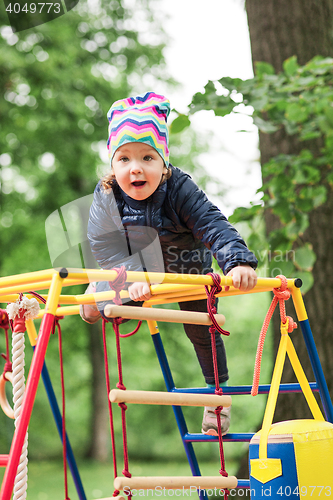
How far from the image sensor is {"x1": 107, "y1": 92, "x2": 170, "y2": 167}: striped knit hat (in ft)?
5.66

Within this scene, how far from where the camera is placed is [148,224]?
6.07 feet

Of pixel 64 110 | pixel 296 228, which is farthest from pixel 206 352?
pixel 64 110

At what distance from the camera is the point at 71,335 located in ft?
27.1

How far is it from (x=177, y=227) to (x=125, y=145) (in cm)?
35

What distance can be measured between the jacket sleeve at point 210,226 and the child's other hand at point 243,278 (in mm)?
29

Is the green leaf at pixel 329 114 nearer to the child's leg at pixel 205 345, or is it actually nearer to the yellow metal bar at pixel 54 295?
the child's leg at pixel 205 345

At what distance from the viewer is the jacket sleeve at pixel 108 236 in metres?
1.85

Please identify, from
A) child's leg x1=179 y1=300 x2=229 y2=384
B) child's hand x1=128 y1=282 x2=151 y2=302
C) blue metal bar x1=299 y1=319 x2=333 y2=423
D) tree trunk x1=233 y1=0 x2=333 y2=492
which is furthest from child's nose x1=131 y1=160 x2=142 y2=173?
tree trunk x1=233 y1=0 x2=333 y2=492

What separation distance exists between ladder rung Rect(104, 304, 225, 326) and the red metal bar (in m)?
0.21

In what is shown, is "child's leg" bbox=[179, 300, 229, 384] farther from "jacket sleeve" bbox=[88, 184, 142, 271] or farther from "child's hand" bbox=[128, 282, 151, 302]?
"child's hand" bbox=[128, 282, 151, 302]

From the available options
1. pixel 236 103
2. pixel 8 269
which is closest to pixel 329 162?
pixel 236 103

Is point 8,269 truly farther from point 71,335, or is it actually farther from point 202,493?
point 202,493

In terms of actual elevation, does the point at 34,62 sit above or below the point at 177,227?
above

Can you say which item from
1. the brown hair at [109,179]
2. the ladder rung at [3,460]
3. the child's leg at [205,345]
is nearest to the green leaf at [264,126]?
the brown hair at [109,179]
